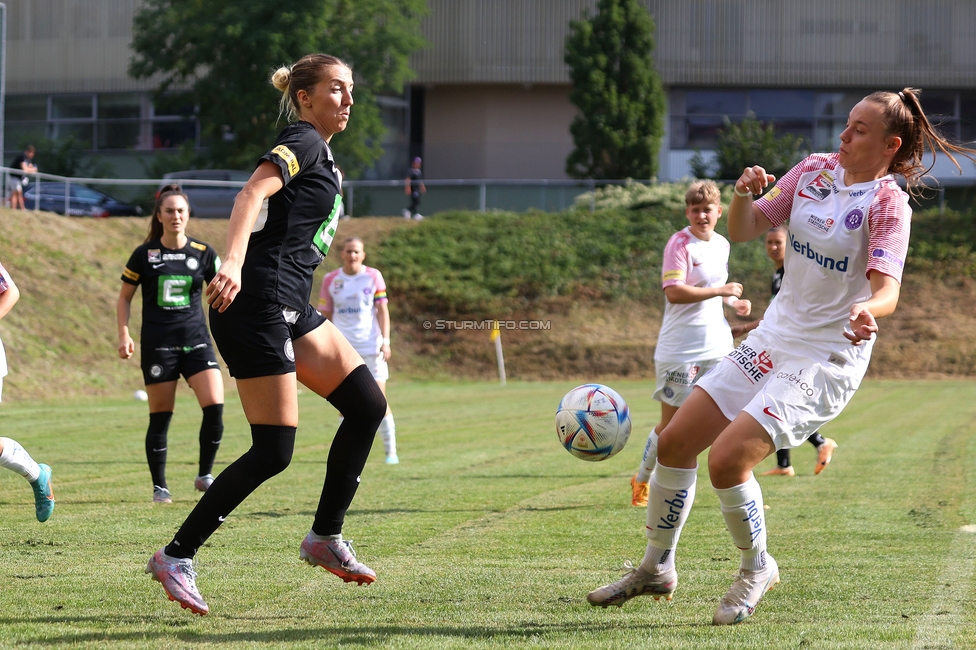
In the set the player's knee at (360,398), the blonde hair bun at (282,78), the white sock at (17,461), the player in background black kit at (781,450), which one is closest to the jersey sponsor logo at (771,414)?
the player's knee at (360,398)

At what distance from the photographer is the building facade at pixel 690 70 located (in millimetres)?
42250

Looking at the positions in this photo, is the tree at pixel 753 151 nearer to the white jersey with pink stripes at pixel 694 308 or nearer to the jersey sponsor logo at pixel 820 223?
the white jersey with pink stripes at pixel 694 308

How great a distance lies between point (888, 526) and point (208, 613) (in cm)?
440

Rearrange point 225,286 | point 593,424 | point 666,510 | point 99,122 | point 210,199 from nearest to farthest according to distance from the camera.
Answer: point 225,286
point 666,510
point 593,424
point 210,199
point 99,122

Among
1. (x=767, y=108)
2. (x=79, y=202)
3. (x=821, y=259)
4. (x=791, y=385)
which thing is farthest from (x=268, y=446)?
(x=767, y=108)

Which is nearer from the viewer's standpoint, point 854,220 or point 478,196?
point 854,220

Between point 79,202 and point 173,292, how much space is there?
20.4 metres

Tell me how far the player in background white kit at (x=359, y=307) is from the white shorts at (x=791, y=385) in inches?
244

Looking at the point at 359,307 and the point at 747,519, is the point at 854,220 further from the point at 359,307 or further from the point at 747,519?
the point at 359,307

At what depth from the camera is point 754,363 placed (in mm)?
4496

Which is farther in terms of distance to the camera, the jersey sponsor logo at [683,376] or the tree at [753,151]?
the tree at [753,151]

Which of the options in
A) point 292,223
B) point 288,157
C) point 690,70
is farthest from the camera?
point 690,70

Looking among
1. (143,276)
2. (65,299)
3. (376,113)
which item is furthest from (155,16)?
(143,276)

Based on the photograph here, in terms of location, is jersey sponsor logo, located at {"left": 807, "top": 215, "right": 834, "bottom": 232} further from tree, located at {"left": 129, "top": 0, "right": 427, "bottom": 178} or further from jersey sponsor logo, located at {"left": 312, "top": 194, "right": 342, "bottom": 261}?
tree, located at {"left": 129, "top": 0, "right": 427, "bottom": 178}
